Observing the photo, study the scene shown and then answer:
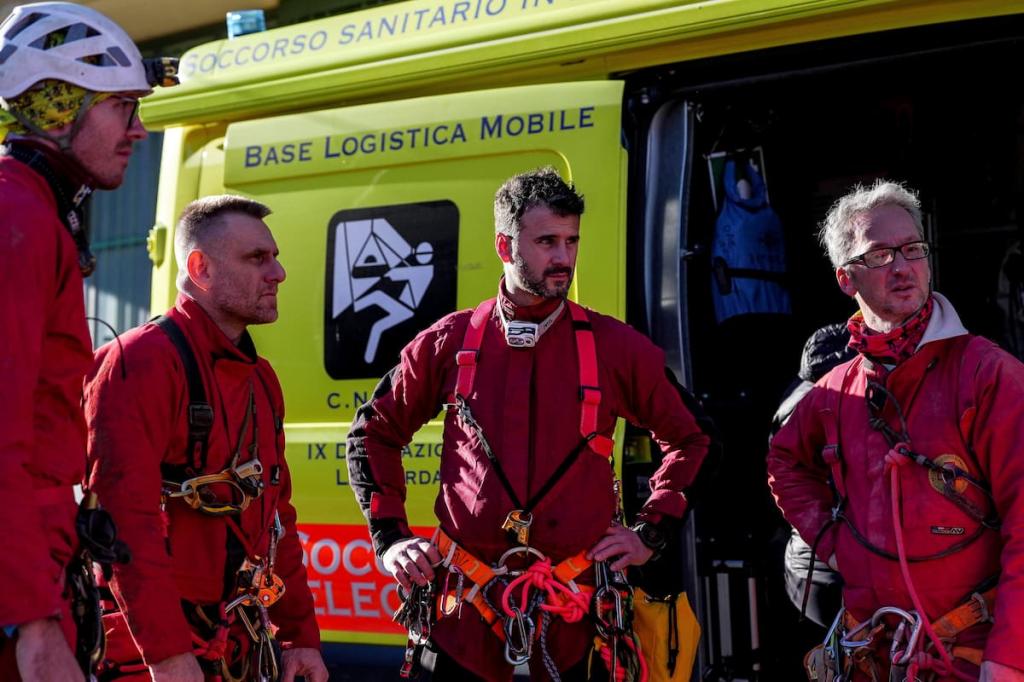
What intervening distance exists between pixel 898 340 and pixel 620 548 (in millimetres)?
845

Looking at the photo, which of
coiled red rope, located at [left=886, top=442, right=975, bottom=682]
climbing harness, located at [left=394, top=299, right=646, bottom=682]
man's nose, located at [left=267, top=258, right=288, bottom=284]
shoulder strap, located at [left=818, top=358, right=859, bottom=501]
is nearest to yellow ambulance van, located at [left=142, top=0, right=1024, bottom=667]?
shoulder strap, located at [left=818, top=358, right=859, bottom=501]

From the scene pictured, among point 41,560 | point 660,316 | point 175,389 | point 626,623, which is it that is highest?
point 660,316

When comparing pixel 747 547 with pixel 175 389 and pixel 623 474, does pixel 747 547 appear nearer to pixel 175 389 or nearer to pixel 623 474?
pixel 623 474

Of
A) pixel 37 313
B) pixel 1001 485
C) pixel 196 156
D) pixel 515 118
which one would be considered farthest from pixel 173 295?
pixel 1001 485

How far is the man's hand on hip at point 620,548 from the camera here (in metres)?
2.98

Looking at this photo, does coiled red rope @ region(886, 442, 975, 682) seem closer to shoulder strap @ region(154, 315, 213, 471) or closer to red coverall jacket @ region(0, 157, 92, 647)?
shoulder strap @ region(154, 315, 213, 471)

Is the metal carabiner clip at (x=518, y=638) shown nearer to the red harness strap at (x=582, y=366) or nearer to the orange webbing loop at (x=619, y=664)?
the orange webbing loop at (x=619, y=664)

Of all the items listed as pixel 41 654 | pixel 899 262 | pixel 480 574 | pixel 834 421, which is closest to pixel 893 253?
pixel 899 262

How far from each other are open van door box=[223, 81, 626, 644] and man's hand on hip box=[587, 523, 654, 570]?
2.82 feet

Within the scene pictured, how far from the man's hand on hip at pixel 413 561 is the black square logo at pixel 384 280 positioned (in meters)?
1.03

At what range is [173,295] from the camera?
4.53 meters

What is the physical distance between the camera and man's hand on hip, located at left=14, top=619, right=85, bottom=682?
5.97 feet

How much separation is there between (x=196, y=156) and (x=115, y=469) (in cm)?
234

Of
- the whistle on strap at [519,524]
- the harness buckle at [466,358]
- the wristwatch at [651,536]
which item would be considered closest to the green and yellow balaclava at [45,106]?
the harness buckle at [466,358]
